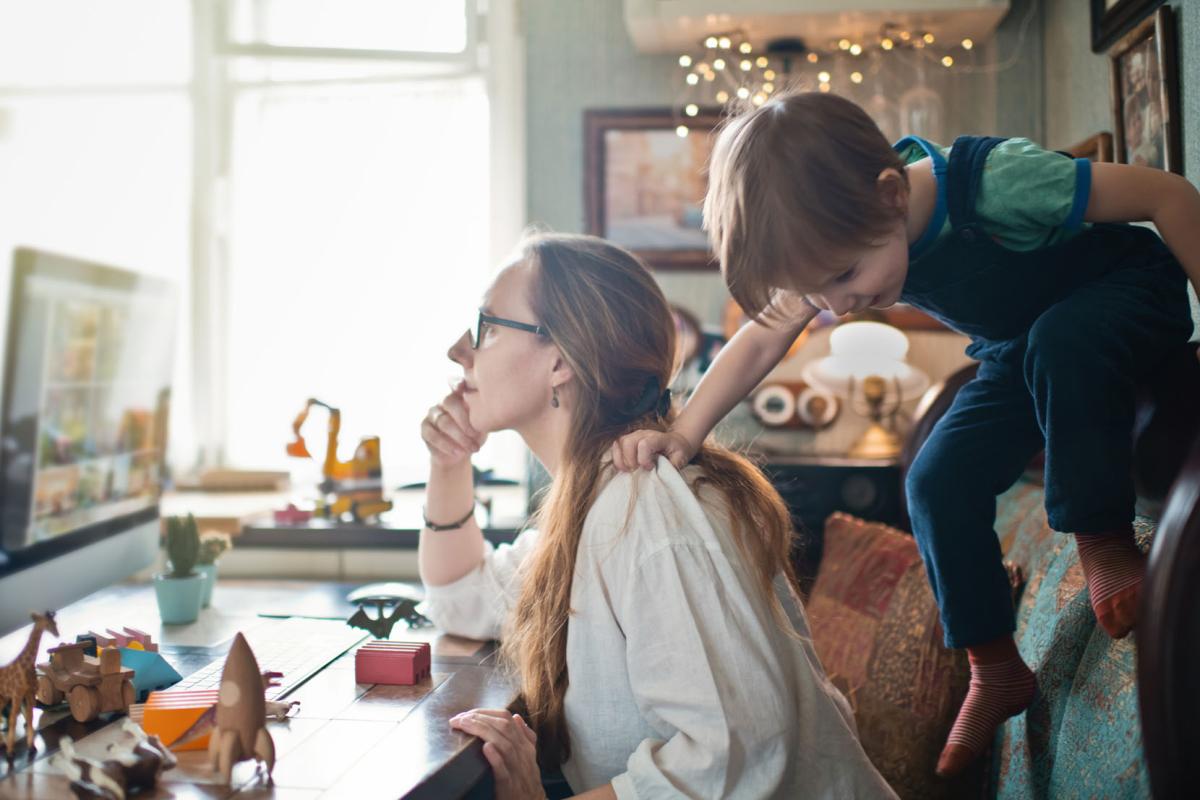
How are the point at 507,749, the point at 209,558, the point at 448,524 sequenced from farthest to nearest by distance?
the point at 209,558 → the point at 448,524 → the point at 507,749

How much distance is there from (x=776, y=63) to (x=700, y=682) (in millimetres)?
2247

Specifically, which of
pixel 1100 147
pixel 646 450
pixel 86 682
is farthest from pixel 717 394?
pixel 1100 147

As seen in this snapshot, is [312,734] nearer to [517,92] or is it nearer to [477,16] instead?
[517,92]

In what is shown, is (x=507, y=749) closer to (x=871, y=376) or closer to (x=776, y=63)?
(x=871, y=376)

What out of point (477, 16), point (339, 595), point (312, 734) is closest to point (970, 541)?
point (312, 734)

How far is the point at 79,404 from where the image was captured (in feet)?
5.16

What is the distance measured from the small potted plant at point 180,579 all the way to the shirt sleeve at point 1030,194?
1.26m

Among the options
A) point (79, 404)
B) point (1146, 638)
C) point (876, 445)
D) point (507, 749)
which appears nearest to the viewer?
point (1146, 638)

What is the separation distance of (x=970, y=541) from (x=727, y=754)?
1.75 feet

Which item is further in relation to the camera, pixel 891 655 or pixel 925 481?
pixel 891 655

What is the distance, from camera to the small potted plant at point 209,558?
175 centimetres

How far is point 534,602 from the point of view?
133 cm

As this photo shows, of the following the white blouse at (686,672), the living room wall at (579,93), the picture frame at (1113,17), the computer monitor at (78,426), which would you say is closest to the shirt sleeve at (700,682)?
the white blouse at (686,672)

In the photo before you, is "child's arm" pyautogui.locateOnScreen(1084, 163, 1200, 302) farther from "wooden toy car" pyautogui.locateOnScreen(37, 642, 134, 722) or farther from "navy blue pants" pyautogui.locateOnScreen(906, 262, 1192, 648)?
"wooden toy car" pyautogui.locateOnScreen(37, 642, 134, 722)
